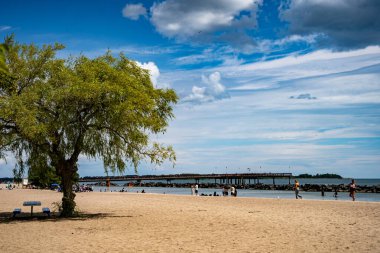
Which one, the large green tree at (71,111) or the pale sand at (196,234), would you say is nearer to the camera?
the pale sand at (196,234)

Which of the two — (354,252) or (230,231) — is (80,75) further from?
(354,252)

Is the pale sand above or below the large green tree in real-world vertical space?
below

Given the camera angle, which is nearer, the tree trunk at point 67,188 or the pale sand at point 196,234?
the pale sand at point 196,234

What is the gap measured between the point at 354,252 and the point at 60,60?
54.7 ft

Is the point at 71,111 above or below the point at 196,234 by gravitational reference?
above

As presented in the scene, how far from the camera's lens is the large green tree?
18828 mm

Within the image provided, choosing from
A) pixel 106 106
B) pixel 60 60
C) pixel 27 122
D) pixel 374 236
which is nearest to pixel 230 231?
pixel 374 236

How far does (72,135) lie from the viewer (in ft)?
67.8

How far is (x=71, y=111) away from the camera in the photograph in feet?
64.8

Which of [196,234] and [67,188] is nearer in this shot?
[196,234]

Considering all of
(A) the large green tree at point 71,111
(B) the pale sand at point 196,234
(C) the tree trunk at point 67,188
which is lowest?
(B) the pale sand at point 196,234

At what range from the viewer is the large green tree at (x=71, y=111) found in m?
18.8

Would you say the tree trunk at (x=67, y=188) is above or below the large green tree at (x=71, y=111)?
below

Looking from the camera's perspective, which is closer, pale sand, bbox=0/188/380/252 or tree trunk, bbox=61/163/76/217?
pale sand, bbox=0/188/380/252
